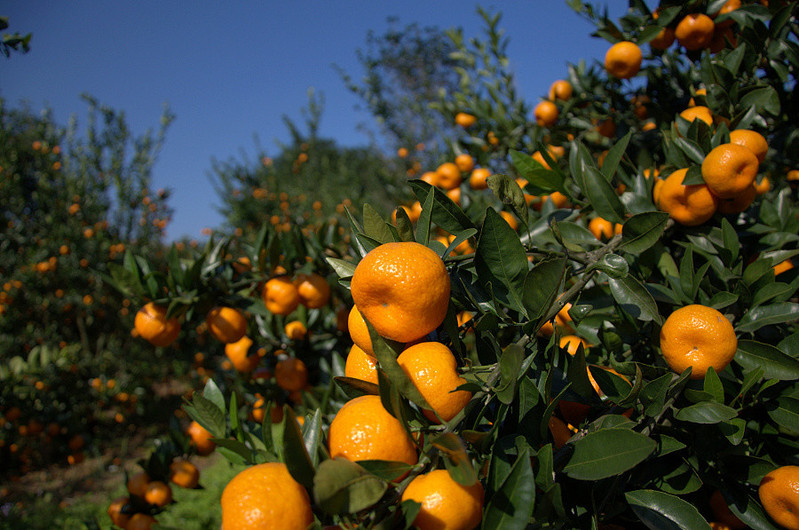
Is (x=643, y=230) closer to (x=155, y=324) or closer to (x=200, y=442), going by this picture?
(x=155, y=324)

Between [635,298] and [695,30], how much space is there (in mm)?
1178

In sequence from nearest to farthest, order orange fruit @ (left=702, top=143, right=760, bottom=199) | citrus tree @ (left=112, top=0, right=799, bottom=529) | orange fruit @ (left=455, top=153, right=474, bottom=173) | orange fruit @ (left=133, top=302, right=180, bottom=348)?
1. citrus tree @ (left=112, top=0, right=799, bottom=529)
2. orange fruit @ (left=702, top=143, right=760, bottom=199)
3. orange fruit @ (left=133, top=302, right=180, bottom=348)
4. orange fruit @ (left=455, top=153, right=474, bottom=173)

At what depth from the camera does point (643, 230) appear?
2.85ft

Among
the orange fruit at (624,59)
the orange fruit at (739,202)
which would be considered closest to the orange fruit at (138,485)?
the orange fruit at (739,202)

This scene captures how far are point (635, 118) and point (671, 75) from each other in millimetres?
198

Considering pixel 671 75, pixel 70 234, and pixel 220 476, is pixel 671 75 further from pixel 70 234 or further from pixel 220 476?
pixel 70 234

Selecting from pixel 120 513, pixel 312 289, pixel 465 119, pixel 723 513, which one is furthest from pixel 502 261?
pixel 465 119

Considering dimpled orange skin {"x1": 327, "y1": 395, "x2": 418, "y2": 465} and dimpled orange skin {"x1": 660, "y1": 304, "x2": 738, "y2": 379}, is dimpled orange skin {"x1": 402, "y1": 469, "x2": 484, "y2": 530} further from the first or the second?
dimpled orange skin {"x1": 660, "y1": 304, "x2": 738, "y2": 379}

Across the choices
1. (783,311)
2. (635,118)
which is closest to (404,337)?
(783,311)

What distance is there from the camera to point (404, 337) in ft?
2.26

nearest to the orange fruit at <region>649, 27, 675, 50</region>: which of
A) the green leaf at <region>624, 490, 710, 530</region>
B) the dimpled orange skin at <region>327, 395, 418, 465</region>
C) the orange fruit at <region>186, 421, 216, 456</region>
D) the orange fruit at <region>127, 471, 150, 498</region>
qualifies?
the green leaf at <region>624, 490, 710, 530</region>

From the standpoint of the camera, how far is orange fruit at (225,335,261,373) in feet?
5.56

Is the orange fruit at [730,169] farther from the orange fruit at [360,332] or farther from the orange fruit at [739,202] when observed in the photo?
the orange fruit at [360,332]

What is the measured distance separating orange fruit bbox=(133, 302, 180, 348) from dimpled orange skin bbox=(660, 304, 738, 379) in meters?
1.40
